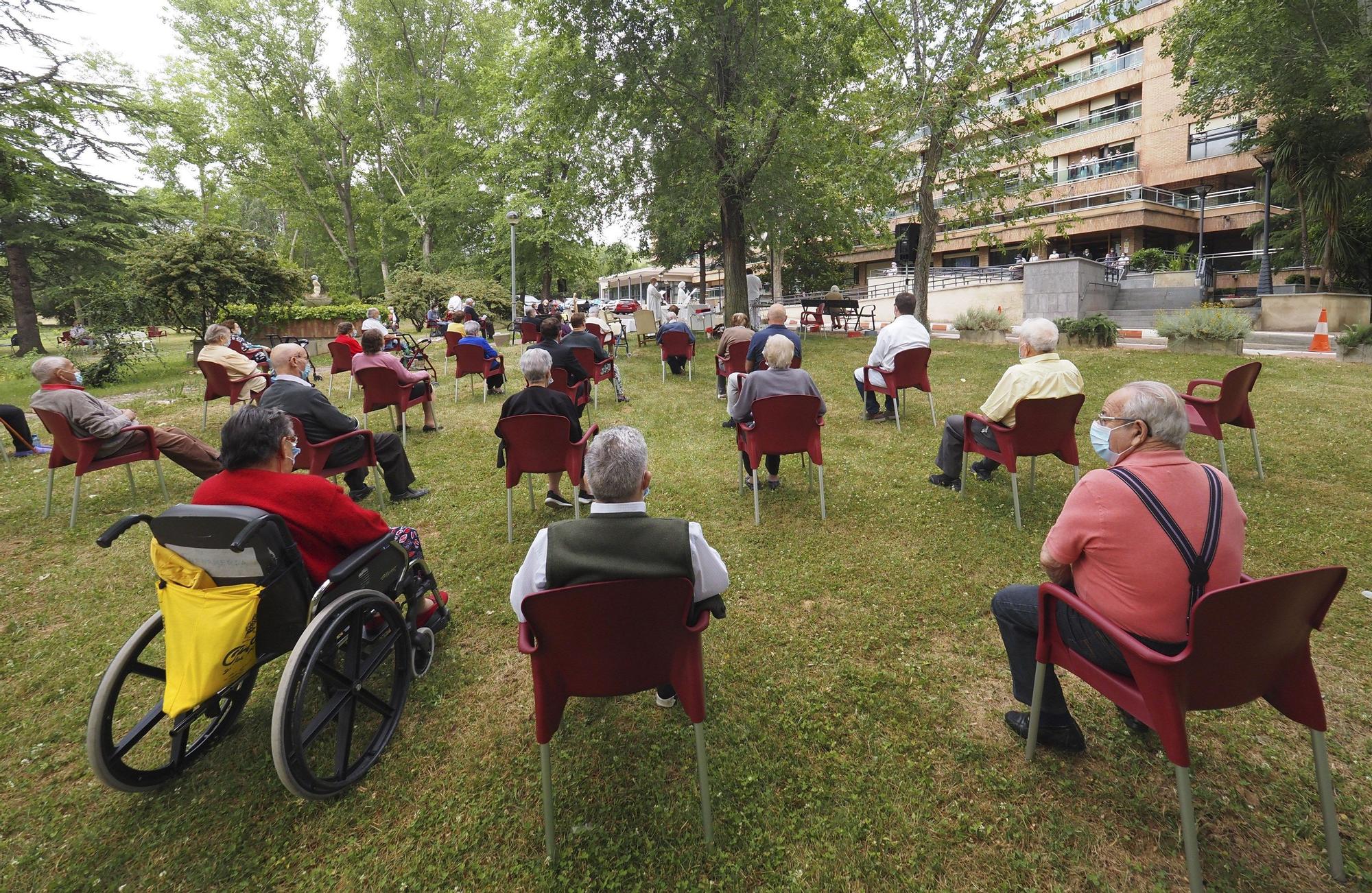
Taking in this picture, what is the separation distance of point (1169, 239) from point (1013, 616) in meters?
38.2

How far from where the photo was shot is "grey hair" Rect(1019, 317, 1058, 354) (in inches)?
181

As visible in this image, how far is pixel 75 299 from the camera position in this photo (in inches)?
655

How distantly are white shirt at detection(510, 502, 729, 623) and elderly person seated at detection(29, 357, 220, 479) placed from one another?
417 cm

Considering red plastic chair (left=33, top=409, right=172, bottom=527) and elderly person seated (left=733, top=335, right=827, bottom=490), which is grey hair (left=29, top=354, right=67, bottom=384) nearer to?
red plastic chair (left=33, top=409, right=172, bottom=527)

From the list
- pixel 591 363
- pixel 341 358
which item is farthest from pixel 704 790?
pixel 341 358

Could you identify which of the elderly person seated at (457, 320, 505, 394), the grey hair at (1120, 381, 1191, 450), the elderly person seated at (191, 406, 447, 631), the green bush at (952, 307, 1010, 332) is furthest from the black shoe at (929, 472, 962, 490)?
the green bush at (952, 307, 1010, 332)

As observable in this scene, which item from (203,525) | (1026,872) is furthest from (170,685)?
(1026,872)

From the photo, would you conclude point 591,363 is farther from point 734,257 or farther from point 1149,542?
point 734,257

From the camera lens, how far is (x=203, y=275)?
13031 mm

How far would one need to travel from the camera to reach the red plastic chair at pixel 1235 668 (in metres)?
1.58

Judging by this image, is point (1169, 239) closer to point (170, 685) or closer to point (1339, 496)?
point (1339, 496)

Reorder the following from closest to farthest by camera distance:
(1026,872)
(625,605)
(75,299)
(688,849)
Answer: (625,605), (1026,872), (688,849), (75,299)

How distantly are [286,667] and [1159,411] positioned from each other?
307cm

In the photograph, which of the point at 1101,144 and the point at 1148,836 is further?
the point at 1101,144
